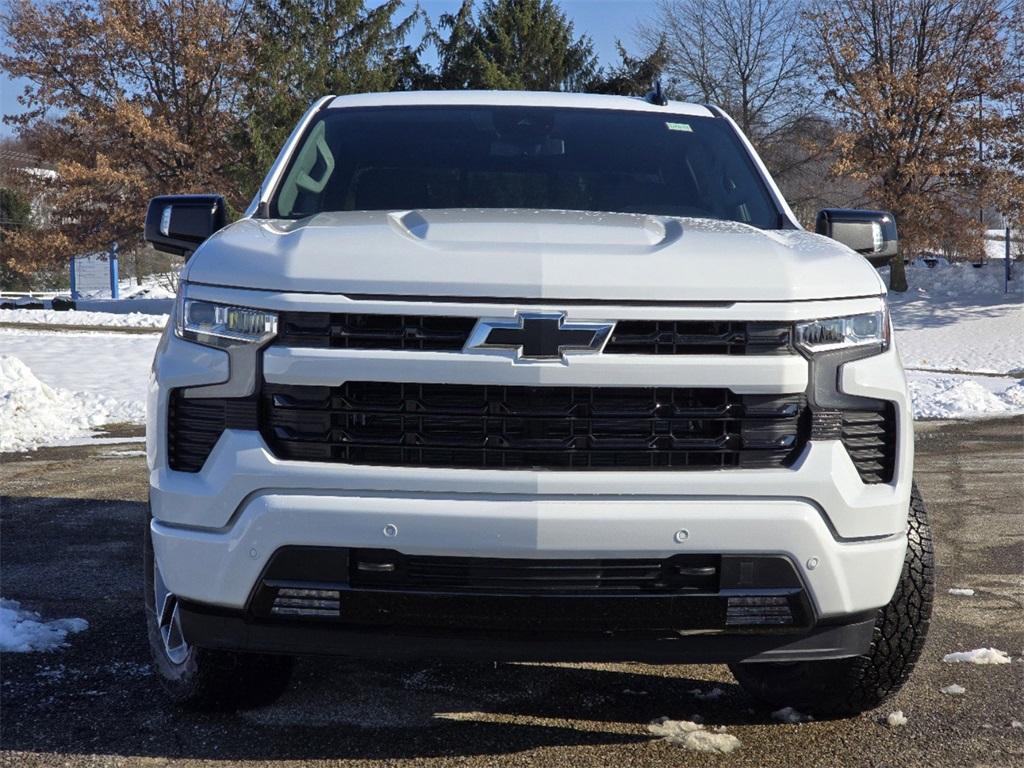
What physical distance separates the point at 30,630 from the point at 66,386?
29.3ft

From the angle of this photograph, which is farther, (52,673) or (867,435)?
(52,673)

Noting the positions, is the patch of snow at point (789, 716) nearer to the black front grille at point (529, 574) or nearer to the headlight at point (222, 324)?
the black front grille at point (529, 574)

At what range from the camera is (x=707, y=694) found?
11.9ft

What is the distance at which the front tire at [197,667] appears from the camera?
3.24 meters

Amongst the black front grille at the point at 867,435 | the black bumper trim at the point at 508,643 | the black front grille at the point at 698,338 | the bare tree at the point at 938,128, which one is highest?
the bare tree at the point at 938,128

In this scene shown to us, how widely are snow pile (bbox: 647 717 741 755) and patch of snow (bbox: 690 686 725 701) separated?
9.5 inches

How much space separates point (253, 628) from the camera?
2.84 m

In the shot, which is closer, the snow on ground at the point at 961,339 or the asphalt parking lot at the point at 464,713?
the asphalt parking lot at the point at 464,713

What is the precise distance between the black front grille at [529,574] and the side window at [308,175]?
1563mm

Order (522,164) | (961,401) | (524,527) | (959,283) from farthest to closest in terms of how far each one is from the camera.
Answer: (959,283), (961,401), (522,164), (524,527)

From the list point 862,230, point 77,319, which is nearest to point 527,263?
point 862,230

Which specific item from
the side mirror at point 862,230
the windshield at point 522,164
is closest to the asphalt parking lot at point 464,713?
the side mirror at point 862,230

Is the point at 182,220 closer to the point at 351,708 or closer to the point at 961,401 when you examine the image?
the point at 351,708

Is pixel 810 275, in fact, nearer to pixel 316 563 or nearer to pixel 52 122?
pixel 316 563
